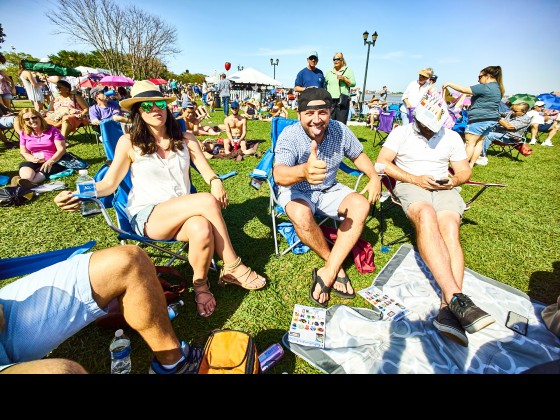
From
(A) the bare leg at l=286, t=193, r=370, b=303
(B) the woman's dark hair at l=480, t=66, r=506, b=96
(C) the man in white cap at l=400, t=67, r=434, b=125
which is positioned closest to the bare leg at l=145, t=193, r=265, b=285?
(A) the bare leg at l=286, t=193, r=370, b=303

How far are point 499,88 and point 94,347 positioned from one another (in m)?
7.20

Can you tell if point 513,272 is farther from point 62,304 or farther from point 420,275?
point 62,304

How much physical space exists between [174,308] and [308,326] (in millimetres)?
1056

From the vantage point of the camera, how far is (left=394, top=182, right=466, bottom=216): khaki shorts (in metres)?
2.56

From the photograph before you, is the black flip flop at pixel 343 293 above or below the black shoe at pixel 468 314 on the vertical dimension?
below

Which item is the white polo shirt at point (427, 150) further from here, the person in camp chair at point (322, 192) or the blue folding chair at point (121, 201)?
the blue folding chair at point (121, 201)

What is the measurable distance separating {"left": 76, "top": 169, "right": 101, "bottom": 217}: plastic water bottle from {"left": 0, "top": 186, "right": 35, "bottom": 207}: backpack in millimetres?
2662

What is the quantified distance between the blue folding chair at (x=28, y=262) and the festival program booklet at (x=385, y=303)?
218 cm

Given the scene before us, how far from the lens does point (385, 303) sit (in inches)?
90.6

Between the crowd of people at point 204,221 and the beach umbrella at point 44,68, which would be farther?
the beach umbrella at point 44,68

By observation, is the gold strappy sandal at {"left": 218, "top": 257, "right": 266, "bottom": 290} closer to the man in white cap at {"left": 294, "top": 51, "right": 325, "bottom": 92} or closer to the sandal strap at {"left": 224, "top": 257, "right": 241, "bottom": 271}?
the sandal strap at {"left": 224, "top": 257, "right": 241, "bottom": 271}

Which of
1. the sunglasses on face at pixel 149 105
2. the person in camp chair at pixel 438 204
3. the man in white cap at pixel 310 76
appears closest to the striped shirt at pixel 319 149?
the person in camp chair at pixel 438 204

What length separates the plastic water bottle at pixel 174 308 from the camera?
206cm

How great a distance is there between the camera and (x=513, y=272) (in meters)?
2.75
